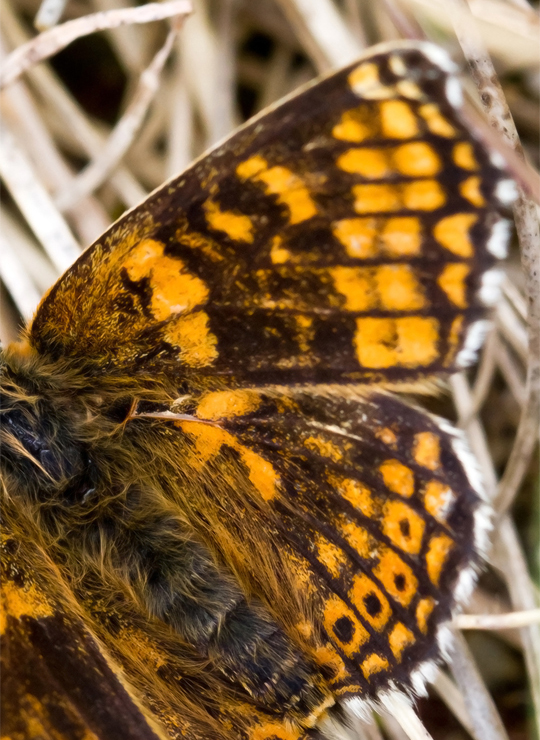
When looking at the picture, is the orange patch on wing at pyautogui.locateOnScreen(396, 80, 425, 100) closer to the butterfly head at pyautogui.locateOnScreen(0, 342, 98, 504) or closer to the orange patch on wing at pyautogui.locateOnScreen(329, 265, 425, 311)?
the orange patch on wing at pyautogui.locateOnScreen(329, 265, 425, 311)

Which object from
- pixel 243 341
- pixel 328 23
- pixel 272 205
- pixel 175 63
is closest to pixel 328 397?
pixel 243 341

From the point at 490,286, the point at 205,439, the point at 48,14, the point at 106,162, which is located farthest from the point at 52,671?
the point at 48,14

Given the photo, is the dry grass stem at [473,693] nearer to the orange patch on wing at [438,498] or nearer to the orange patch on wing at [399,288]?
the orange patch on wing at [438,498]

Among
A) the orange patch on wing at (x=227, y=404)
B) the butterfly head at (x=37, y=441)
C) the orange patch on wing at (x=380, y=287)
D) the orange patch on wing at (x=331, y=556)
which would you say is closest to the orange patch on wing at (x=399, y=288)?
the orange patch on wing at (x=380, y=287)

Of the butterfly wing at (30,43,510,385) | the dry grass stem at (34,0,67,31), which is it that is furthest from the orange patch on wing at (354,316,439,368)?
the dry grass stem at (34,0,67,31)

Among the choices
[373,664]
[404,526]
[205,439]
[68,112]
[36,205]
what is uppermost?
[68,112]

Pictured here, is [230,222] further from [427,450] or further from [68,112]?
[68,112]
